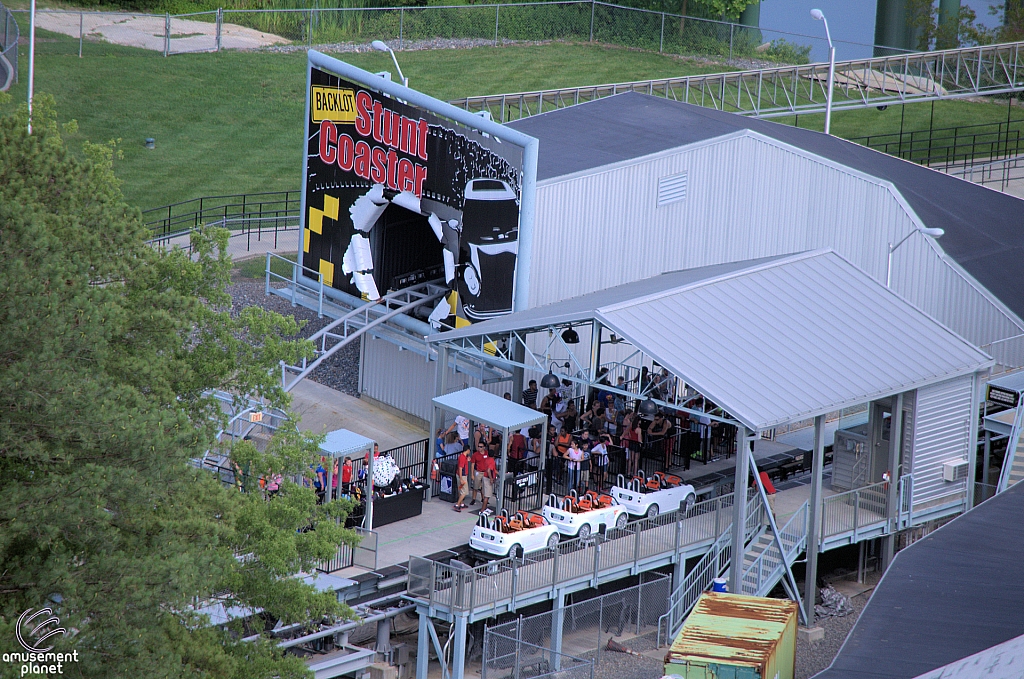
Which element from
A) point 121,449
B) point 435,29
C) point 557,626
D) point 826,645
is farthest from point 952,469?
point 435,29

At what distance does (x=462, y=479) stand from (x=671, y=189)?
11065 mm

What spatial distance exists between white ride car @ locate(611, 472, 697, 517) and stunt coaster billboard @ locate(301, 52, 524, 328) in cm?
610

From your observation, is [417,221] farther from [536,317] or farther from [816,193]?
[816,193]

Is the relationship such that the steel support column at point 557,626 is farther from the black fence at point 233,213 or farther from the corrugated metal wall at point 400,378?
the black fence at point 233,213

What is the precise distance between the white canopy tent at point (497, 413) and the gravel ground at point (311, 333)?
26.4 ft

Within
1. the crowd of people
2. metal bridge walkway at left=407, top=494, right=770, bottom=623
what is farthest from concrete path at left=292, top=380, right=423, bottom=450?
metal bridge walkway at left=407, top=494, right=770, bottom=623

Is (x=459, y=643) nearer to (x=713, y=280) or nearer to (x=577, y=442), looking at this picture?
(x=577, y=442)

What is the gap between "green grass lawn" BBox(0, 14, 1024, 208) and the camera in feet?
203

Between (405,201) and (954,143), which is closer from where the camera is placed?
(405,201)

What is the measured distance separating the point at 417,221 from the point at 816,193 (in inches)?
452

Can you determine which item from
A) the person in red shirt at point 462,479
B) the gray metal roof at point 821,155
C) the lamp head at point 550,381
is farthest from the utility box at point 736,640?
the gray metal roof at point 821,155

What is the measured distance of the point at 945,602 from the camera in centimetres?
2788

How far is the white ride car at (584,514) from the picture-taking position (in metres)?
30.0

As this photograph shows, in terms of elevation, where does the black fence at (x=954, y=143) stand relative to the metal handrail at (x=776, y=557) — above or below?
above
